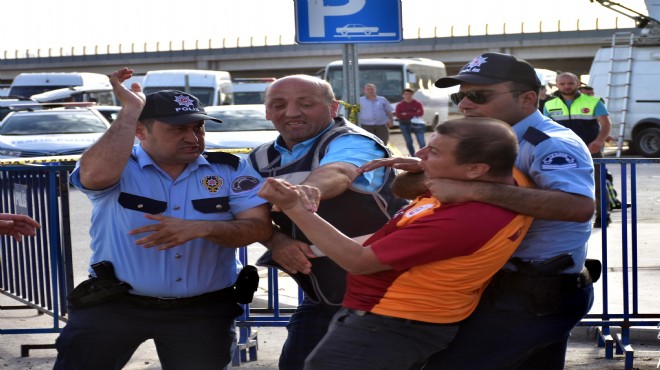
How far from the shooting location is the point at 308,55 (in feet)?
262

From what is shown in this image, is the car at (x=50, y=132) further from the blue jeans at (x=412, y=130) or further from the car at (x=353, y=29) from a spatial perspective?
the car at (x=353, y=29)

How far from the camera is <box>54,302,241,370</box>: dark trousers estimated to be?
4230 mm

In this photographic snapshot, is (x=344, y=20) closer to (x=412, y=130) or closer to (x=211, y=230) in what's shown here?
(x=211, y=230)

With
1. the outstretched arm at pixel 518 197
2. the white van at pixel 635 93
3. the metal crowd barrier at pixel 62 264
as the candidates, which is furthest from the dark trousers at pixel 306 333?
the white van at pixel 635 93

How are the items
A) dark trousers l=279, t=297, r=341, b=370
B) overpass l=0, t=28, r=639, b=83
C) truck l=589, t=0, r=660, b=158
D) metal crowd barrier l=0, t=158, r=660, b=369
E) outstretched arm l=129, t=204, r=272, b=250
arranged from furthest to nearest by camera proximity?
overpass l=0, t=28, r=639, b=83 → truck l=589, t=0, r=660, b=158 → metal crowd barrier l=0, t=158, r=660, b=369 → dark trousers l=279, t=297, r=341, b=370 → outstretched arm l=129, t=204, r=272, b=250

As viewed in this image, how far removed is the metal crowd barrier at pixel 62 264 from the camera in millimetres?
6582

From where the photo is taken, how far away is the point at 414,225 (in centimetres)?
341

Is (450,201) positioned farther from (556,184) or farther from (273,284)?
(273,284)

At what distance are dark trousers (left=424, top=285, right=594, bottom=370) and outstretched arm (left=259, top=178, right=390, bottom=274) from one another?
0.47 m

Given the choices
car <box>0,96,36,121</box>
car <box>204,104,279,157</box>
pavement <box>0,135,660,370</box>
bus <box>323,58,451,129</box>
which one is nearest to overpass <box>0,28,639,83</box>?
bus <box>323,58,451,129</box>

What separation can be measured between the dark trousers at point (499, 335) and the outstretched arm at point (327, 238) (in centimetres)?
47

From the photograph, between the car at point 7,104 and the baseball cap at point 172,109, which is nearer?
the baseball cap at point 172,109

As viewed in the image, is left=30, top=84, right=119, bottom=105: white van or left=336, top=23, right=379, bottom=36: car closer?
left=336, top=23, right=379, bottom=36: car

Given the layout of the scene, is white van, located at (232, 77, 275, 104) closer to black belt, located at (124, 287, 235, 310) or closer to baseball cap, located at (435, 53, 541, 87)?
black belt, located at (124, 287, 235, 310)
